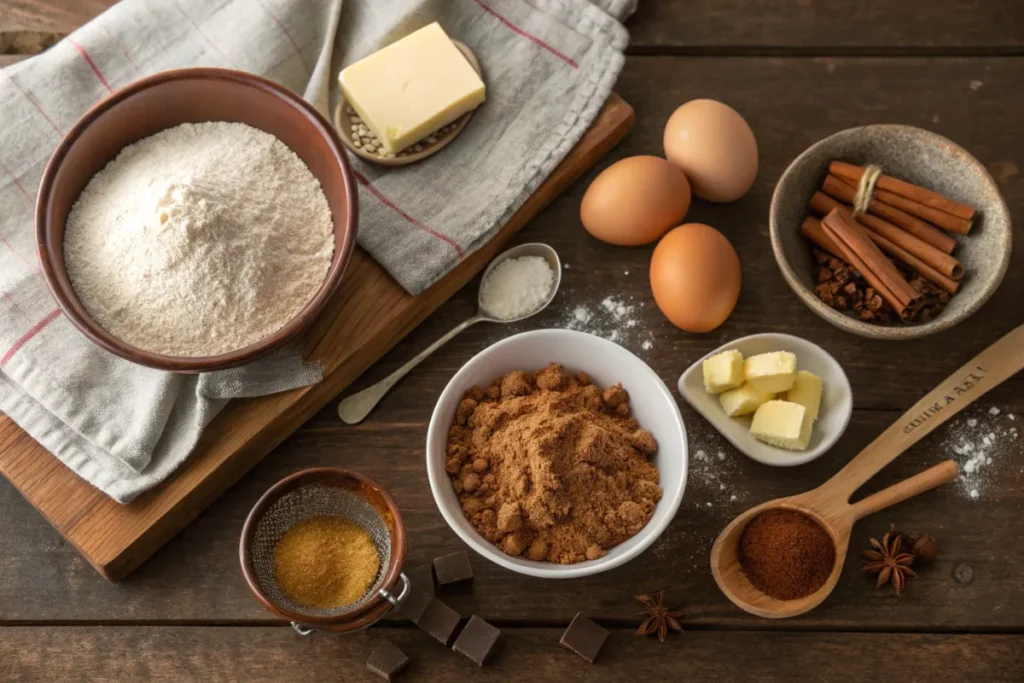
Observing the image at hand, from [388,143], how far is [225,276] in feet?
1.28

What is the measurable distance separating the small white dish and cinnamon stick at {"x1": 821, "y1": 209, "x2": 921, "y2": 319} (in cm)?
14

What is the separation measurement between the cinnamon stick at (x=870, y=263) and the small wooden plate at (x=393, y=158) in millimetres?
673

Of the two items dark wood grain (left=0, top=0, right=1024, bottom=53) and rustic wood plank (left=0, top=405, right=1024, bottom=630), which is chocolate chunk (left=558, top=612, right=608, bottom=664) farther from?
dark wood grain (left=0, top=0, right=1024, bottom=53)

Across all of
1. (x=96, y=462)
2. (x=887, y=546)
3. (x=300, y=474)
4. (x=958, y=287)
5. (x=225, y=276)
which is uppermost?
(x=225, y=276)

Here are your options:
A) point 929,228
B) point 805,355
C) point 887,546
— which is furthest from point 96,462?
point 929,228

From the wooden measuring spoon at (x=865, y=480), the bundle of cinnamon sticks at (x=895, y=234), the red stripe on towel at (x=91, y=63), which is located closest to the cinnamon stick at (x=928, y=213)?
the bundle of cinnamon sticks at (x=895, y=234)

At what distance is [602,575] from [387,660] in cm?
38

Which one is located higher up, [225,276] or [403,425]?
[225,276]

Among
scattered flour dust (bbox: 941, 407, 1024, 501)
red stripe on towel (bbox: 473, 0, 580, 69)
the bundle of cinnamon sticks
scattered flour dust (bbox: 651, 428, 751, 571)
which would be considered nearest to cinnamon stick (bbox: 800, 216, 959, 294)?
the bundle of cinnamon sticks

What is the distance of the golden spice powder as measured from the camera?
4.71ft

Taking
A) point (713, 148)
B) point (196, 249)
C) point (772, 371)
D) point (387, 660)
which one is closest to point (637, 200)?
point (713, 148)

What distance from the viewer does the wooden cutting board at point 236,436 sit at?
1481 mm

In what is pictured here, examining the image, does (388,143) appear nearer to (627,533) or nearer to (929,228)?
(627,533)

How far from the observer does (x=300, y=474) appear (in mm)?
1437
